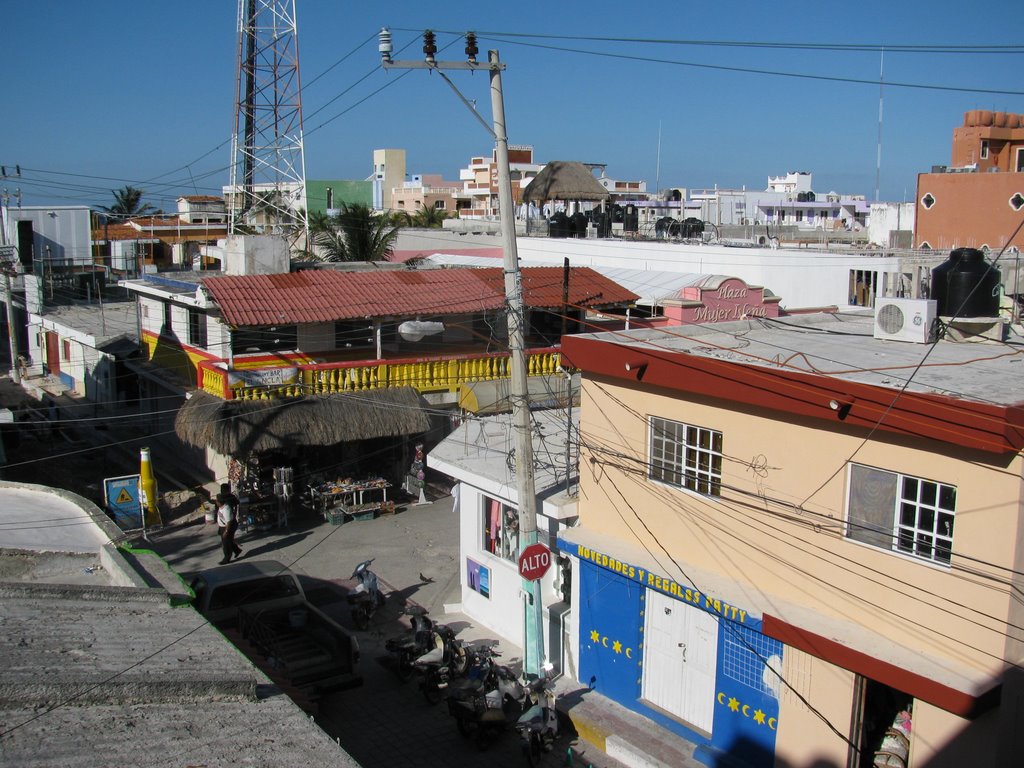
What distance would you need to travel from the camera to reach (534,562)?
12039 millimetres

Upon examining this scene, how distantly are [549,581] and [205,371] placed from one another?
37.1 ft

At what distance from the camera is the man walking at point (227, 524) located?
18.4 meters

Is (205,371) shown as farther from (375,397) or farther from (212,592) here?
(212,592)

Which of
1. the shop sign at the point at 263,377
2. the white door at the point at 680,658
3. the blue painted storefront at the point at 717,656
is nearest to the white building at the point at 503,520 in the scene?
the blue painted storefront at the point at 717,656

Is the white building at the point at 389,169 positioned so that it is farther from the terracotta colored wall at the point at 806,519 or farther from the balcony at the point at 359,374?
the terracotta colored wall at the point at 806,519

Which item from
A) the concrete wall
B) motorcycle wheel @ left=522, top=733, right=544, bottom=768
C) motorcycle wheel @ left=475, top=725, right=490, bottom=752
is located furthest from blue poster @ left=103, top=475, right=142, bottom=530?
motorcycle wheel @ left=522, top=733, right=544, bottom=768

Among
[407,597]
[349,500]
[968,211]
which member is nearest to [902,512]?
[407,597]

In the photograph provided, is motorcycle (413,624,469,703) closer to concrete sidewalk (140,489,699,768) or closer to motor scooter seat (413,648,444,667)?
motor scooter seat (413,648,444,667)

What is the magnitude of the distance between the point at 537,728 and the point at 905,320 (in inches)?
304

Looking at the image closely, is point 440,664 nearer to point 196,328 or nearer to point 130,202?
Answer: point 196,328

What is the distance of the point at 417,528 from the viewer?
20.9 m

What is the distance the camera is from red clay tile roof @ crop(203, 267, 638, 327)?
21516 mm

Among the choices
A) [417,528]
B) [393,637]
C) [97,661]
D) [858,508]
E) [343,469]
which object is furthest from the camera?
[343,469]

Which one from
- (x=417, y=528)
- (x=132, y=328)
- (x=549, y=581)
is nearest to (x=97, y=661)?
(x=549, y=581)
